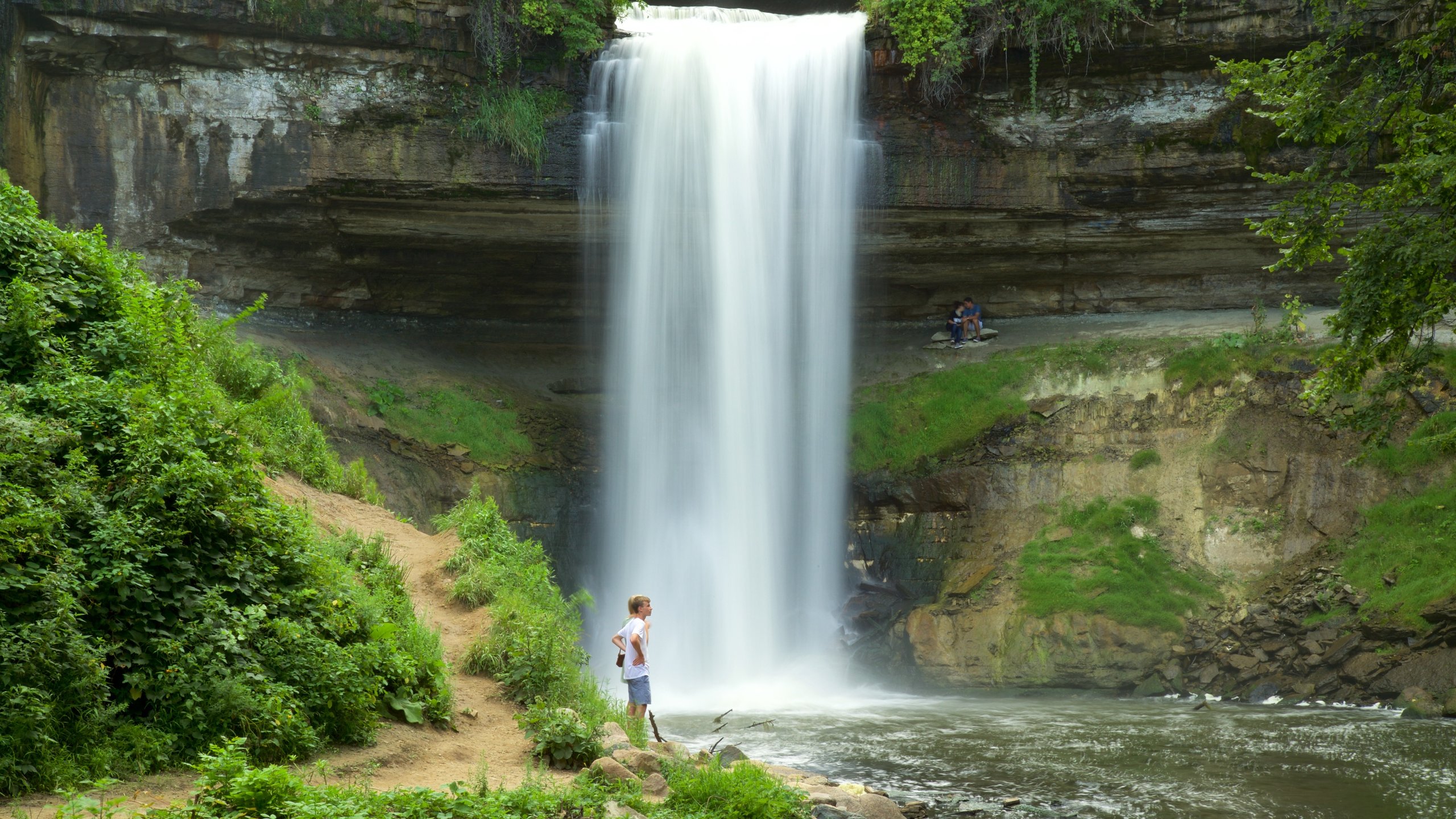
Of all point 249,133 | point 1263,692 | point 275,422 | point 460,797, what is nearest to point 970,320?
point 1263,692

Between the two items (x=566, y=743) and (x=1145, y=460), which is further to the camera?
(x=1145, y=460)

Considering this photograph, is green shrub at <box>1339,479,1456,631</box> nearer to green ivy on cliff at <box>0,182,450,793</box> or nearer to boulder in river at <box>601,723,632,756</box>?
boulder in river at <box>601,723,632,756</box>

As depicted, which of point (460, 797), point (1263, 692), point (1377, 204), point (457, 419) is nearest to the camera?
point (460, 797)

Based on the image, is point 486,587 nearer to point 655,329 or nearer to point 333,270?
point 655,329

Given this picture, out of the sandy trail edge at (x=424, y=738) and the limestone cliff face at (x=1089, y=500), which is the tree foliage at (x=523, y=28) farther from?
the limestone cliff face at (x=1089, y=500)

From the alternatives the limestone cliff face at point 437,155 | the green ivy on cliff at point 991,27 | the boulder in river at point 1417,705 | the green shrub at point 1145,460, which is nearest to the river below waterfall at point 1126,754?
the boulder in river at point 1417,705

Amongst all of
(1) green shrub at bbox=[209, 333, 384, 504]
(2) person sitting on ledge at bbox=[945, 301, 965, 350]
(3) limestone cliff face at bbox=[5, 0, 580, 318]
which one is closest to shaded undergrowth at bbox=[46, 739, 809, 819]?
(1) green shrub at bbox=[209, 333, 384, 504]

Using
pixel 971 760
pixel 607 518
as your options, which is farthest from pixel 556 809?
pixel 607 518

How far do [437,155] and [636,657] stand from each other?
13136 millimetres

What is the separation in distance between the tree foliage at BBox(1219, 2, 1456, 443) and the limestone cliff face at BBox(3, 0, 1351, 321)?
31.8 feet

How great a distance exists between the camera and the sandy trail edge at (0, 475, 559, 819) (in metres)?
6.08

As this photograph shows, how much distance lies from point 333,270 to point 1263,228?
715 inches

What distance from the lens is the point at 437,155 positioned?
19766 millimetres

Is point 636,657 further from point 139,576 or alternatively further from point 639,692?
point 139,576
